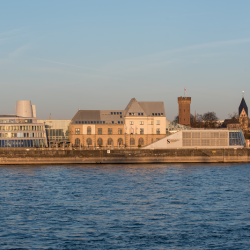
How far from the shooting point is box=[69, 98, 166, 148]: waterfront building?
137 meters

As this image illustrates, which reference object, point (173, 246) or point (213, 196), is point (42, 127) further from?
point (173, 246)

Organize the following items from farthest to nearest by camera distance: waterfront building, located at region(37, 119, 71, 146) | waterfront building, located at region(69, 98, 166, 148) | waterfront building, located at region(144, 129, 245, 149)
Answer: waterfront building, located at region(37, 119, 71, 146) < waterfront building, located at region(69, 98, 166, 148) < waterfront building, located at region(144, 129, 245, 149)

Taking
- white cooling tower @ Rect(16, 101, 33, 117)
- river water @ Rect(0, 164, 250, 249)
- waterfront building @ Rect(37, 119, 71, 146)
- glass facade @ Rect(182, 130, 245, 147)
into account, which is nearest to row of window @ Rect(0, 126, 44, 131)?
white cooling tower @ Rect(16, 101, 33, 117)

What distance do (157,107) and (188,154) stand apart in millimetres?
37961

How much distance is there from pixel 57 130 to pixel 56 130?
355 mm

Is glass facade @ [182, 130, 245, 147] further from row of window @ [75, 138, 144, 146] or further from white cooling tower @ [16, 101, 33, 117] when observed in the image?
white cooling tower @ [16, 101, 33, 117]

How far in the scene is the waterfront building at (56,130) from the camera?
14212cm

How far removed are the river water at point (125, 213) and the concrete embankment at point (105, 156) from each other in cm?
3722

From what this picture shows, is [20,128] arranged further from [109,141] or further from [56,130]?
[109,141]

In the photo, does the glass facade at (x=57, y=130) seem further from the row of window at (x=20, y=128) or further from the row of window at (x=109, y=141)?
the row of window at (x=20, y=128)

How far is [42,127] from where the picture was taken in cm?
13050

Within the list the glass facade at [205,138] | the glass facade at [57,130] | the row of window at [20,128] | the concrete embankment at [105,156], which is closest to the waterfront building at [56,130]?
the glass facade at [57,130]

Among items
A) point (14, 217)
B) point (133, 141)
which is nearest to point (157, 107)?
point (133, 141)

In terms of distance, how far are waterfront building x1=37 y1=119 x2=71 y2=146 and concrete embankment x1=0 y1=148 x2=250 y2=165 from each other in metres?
33.5
